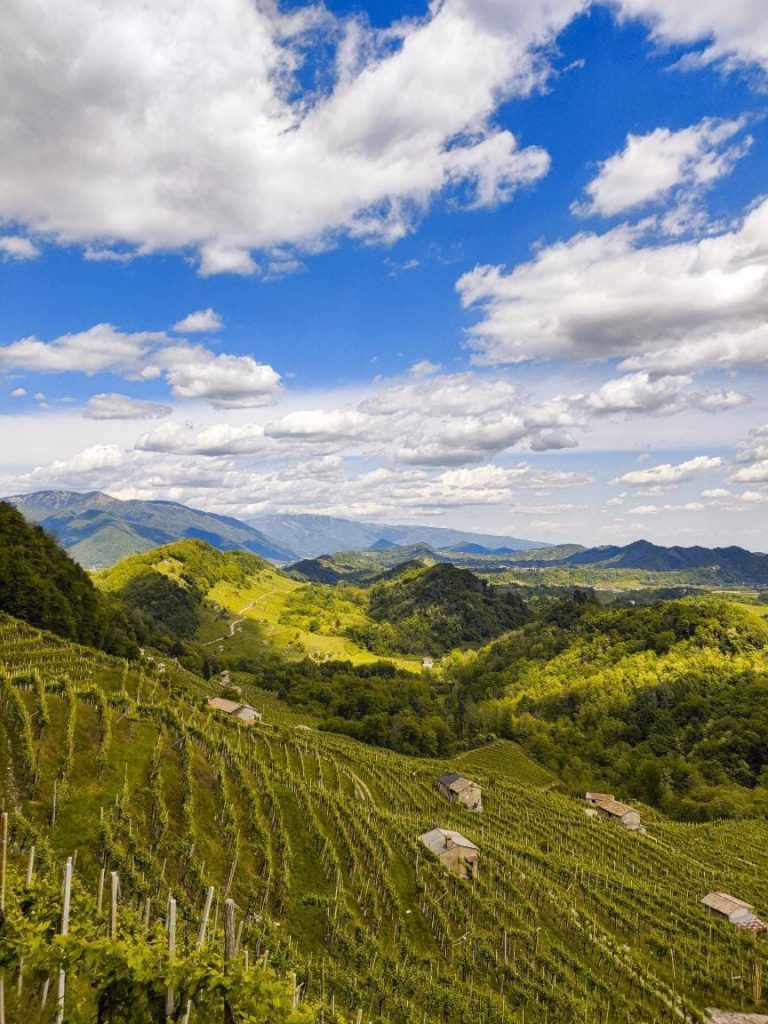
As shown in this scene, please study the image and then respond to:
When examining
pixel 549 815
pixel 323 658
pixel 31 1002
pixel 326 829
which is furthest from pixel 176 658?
pixel 31 1002

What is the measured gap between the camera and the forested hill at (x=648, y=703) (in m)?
110

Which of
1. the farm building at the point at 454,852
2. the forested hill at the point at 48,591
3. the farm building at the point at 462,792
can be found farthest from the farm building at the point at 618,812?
the forested hill at the point at 48,591

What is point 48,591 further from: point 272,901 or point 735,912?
point 735,912

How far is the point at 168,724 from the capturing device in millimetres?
41812

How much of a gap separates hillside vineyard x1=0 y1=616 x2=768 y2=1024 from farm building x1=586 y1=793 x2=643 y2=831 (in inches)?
791

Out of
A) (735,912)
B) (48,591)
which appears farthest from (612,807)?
(48,591)

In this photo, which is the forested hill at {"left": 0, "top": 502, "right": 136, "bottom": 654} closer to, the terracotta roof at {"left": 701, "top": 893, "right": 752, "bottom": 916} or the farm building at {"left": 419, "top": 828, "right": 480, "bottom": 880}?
the farm building at {"left": 419, "top": 828, "right": 480, "bottom": 880}

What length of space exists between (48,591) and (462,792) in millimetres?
63670

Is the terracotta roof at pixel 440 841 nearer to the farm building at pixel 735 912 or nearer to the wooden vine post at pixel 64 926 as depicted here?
the farm building at pixel 735 912

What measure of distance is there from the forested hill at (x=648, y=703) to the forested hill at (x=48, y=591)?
91674 millimetres

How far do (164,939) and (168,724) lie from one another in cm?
3340

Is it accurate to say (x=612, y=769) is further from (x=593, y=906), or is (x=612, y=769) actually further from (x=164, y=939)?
(x=164, y=939)

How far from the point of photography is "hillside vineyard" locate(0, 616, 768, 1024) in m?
10.8

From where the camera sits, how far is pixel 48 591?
78.2 metres
